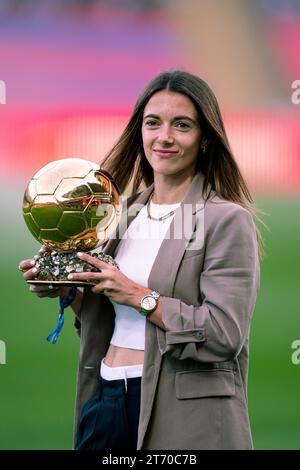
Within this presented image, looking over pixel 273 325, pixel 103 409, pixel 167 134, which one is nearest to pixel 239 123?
pixel 273 325

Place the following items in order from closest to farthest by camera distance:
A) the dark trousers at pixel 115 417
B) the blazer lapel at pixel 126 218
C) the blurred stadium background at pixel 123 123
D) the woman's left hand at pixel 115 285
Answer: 1. the woman's left hand at pixel 115 285
2. the dark trousers at pixel 115 417
3. the blazer lapel at pixel 126 218
4. the blurred stadium background at pixel 123 123

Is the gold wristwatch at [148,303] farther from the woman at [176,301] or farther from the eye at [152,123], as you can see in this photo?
the eye at [152,123]

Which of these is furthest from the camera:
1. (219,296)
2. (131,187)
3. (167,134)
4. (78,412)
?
(131,187)

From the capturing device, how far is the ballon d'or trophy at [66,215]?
2.02 metres

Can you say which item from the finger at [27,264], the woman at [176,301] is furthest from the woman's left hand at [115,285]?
the finger at [27,264]

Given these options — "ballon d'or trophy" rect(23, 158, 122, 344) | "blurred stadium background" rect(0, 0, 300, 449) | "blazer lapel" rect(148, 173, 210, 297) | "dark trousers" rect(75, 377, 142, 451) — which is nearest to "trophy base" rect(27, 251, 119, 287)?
"ballon d'or trophy" rect(23, 158, 122, 344)

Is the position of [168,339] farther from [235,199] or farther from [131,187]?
[131,187]

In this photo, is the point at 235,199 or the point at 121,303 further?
the point at 235,199

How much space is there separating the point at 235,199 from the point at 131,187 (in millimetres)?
399

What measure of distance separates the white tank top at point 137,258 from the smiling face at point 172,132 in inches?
4.8

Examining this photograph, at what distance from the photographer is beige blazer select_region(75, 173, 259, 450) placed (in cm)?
196

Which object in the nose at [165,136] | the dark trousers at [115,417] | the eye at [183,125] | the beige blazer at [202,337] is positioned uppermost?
the eye at [183,125]
